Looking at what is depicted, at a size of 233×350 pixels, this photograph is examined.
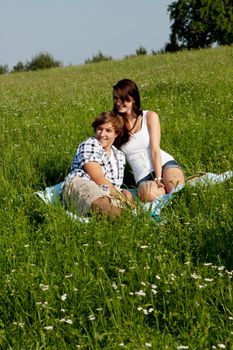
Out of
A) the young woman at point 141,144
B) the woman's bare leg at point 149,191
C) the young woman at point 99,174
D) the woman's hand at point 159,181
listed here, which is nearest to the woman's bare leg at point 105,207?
the young woman at point 99,174

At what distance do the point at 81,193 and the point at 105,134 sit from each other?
3.74 feet

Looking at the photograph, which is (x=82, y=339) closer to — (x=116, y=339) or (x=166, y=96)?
(x=116, y=339)

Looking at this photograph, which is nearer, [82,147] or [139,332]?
[139,332]

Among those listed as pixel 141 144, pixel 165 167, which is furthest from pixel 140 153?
pixel 165 167

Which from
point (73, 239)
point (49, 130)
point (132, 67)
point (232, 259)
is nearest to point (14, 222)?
point (73, 239)

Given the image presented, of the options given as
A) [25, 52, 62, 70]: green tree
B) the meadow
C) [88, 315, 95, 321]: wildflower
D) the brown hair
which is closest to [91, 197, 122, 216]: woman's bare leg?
the meadow

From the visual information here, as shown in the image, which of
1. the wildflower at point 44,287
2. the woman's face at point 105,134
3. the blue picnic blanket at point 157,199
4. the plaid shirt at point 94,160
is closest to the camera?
the wildflower at point 44,287

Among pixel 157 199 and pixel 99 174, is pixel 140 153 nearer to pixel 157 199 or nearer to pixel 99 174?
pixel 99 174

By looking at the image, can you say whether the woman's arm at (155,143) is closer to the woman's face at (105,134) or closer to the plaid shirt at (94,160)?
the plaid shirt at (94,160)

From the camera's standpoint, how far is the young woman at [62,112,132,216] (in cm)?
593

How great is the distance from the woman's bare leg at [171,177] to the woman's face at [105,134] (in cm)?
76

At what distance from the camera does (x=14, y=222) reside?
5.45 m

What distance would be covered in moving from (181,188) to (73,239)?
1667 mm

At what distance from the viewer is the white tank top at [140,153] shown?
734cm
